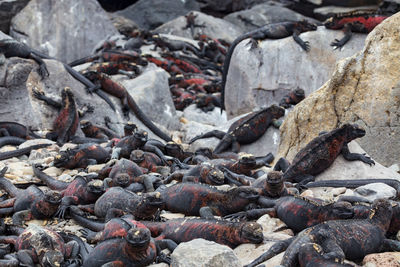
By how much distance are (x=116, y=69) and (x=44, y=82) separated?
4210mm

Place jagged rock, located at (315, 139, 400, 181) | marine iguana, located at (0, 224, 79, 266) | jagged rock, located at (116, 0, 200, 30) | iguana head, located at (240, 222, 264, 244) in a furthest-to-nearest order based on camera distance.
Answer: jagged rock, located at (116, 0, 200, 30), jagged rock, located at (315, 139, 400, 181), iguana head, located at (240, 222, 264, 244), marine iguana, located at (0, 224, 79, 266)

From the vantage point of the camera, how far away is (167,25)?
84.8 ft

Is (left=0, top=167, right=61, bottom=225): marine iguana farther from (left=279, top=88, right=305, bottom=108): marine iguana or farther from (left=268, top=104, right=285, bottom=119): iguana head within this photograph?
(left=279, top=88, right=305, bottom=108): marine iguana

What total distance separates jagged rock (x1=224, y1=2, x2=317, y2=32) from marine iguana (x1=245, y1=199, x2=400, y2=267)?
22018 millimetres

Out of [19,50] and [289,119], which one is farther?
[19,50]

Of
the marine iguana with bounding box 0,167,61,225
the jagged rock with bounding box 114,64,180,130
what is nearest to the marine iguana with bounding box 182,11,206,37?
the jagged rock with bounding box 114,64,180,130

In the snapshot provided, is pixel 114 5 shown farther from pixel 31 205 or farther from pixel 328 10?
pixel 31 205

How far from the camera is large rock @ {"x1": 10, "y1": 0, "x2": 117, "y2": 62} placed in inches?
812

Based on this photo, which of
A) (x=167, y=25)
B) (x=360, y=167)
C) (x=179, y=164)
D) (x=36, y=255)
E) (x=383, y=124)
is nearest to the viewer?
(x=36, y=255)

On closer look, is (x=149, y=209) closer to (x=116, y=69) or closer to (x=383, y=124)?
(x=383, y=124)

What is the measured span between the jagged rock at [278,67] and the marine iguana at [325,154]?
234 inches

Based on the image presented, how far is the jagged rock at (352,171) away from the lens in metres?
6.92

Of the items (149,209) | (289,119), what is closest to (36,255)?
(149,209)

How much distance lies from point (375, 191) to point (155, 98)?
8716mm
